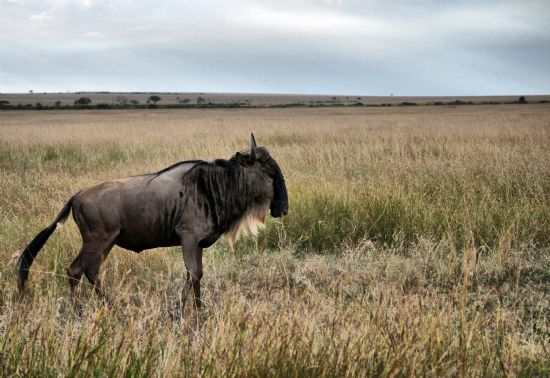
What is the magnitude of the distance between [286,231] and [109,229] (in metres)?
3.12

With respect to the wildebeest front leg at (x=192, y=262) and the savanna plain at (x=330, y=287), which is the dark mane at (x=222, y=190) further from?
the savanna plain at (x=330, y=287)

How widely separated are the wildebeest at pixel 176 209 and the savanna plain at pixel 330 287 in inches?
10.9

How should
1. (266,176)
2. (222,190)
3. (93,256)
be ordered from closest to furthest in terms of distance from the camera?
(93,256) < (222,190) < (266,176)

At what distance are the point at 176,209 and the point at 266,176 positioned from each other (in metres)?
0.77

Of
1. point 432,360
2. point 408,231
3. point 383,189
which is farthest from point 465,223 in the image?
point 432,360

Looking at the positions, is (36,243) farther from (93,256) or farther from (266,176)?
(266,176)

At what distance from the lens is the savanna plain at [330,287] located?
251 cm

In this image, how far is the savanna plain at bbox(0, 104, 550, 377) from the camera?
251 cm

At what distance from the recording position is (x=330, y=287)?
167 inches

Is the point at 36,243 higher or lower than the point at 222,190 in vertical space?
lower

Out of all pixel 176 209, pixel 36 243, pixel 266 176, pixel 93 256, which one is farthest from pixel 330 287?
pixel 36 243

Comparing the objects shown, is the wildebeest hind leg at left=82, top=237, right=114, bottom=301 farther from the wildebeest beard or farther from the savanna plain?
the wildebeest beard

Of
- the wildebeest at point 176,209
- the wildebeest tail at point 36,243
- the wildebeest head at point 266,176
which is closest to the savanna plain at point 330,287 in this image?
the wildebeest tail at point 36,243

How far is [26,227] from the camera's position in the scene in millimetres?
Result: 6434
